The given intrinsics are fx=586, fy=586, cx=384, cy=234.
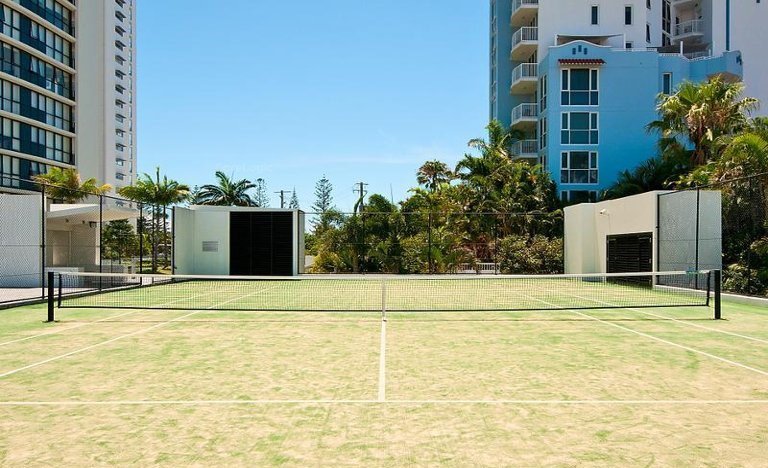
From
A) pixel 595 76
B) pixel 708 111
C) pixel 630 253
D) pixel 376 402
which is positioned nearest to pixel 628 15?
pixel 595 76

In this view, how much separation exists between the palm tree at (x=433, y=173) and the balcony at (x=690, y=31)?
23.9m

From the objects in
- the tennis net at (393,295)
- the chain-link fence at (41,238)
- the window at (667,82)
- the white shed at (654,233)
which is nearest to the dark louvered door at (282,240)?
the tennis net at (393,295)

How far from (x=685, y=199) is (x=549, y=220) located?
42.0ft

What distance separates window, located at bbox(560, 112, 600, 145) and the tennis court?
29.2m

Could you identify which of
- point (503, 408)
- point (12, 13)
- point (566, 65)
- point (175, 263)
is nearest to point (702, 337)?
point (503, 408)

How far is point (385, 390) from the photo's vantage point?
7117 mm

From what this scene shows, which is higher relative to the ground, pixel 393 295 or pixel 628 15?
pixel 628 15

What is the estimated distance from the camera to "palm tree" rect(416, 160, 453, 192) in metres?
56.1

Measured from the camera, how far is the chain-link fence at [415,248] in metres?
Result: 30.2

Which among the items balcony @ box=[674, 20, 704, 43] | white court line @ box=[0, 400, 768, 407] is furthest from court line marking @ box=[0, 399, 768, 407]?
balcony @ box=[674, 20, 704, 43]

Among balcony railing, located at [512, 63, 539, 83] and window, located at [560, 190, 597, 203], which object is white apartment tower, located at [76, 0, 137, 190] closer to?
balcony railing, located at [512, 63, 539, 83]

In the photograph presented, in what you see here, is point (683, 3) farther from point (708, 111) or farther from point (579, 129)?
point (708, 111)

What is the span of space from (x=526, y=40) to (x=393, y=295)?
106ft

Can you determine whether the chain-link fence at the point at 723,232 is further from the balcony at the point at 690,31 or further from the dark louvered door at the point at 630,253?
the balcony at the point at 690,31
